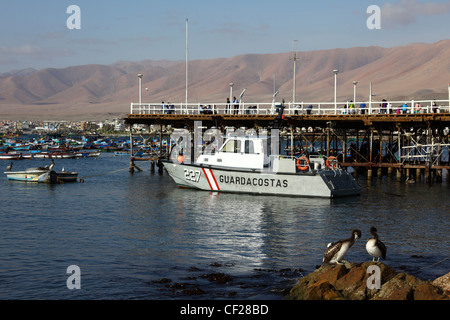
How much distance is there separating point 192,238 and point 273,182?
13185mm

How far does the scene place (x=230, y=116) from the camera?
5562cm

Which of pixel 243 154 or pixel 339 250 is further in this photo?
pixel 243 154

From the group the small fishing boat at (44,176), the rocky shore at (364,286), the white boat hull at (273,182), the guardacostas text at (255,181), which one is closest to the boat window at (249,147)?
the white boat hull at (273,182)

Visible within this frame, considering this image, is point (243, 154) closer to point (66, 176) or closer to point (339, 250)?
point (66, 176)

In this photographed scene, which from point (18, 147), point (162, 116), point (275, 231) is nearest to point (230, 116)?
point (162, 116)

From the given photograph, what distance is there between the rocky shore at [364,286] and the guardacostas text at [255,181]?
69.6ft

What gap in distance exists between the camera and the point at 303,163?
131 feet

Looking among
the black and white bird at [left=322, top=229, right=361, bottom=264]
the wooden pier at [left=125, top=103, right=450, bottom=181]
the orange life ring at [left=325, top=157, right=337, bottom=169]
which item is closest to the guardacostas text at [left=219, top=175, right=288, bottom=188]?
the orange life ring at [left=325, top=157, right=337, bottom=169]

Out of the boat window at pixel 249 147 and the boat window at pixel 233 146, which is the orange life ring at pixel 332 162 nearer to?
the boat window at pixel 249 147

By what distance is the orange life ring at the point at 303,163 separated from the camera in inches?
1543

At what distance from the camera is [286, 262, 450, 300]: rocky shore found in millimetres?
16031

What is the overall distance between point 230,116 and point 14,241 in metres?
31.4

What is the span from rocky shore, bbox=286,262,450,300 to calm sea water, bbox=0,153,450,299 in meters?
1.64

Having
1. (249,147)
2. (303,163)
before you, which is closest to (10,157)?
(249,147)
